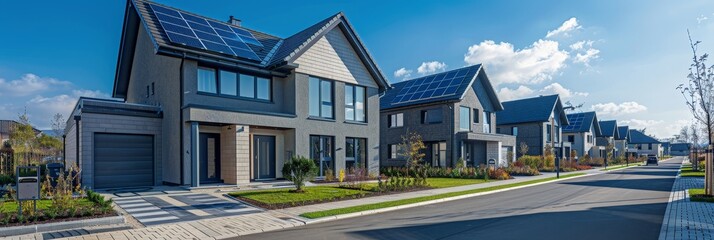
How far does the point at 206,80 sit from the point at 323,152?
6.63m


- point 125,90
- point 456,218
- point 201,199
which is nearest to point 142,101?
point 125,90

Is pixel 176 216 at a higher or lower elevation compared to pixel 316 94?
lower

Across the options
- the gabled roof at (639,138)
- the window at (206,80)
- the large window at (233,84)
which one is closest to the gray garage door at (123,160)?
the window at (206,80)

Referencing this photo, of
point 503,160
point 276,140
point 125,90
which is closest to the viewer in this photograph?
point 276,140

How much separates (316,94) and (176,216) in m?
11.2

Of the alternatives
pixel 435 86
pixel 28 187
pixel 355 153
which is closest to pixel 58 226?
pixel 28 187

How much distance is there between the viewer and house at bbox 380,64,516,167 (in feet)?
94.5

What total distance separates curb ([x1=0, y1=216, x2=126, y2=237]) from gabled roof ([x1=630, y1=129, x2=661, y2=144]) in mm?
118046

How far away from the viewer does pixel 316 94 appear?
66.9 ft

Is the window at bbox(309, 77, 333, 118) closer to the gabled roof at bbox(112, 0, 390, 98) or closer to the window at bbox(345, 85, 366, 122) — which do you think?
the window at bbox(345, 85, 366, 122)

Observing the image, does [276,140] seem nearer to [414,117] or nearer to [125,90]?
[125,90]

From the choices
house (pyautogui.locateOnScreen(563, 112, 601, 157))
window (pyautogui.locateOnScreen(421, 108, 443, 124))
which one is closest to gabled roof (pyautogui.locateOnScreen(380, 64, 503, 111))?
window (pyautogui.locateOnScreen(421, 108, 443, 124))

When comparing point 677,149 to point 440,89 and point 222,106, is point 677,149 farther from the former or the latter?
point 222,106

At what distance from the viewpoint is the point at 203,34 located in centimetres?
1806
